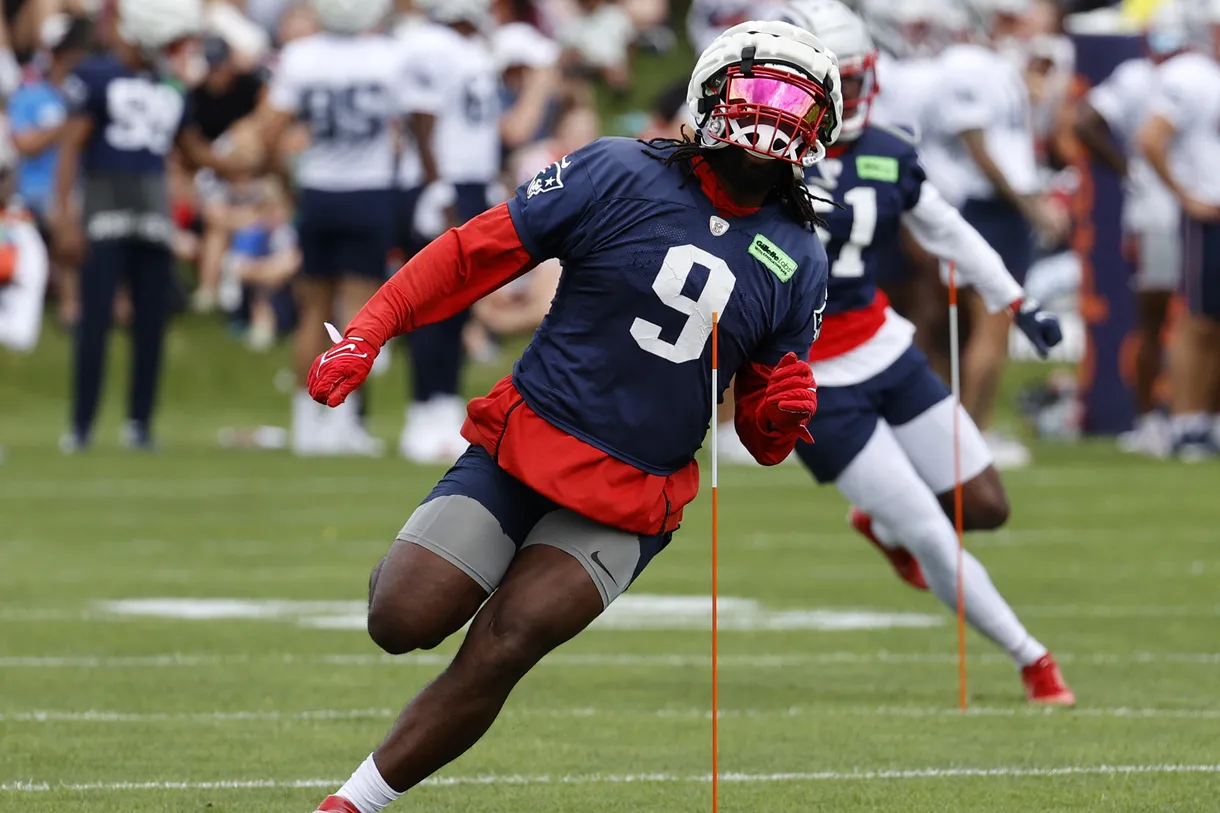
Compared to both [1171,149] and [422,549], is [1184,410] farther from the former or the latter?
[422,549]

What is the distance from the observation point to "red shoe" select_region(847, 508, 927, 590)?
9.41m

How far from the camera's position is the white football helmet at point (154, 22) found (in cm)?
1744

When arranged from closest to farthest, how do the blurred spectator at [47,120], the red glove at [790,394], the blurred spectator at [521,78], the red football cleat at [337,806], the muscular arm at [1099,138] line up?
1. the red football cleat at [337,806]
2. the red glove at [790,394]
3. the blurred spectator at [47,120]
4. the muscular arm at [1099,138]
5. the blurred spectator at [521,78]

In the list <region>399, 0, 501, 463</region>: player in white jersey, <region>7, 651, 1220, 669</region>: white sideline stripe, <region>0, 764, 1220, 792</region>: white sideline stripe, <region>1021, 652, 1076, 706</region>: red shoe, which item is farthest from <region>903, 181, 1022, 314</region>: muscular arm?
<region>399, 0, 501, 463</region>: player in white jersey

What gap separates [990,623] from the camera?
865cm

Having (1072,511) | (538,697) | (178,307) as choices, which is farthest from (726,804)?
(178,307)

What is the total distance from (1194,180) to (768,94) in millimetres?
11897

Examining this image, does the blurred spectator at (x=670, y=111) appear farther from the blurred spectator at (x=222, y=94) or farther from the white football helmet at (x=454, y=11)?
the blurred spectator at (x=222, y=94)

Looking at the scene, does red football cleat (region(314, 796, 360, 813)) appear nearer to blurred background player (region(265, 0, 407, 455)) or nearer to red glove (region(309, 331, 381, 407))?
red glove (region(309, 331, 381, 407))

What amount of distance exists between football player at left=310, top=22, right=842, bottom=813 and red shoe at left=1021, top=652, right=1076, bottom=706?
8.23ft

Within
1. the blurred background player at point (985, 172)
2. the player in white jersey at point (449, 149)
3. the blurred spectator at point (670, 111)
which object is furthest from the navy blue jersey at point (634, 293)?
the blurred spectator at point (670, 111)

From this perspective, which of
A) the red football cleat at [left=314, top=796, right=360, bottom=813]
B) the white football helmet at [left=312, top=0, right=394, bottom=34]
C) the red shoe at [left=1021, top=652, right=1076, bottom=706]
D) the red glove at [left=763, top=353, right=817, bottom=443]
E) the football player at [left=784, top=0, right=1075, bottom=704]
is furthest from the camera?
the white football helmet at [left=312, top=0, right=394, bottom=34]

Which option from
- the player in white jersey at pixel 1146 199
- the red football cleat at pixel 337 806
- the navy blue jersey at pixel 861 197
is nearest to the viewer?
the red football cleat at pixel 337 806

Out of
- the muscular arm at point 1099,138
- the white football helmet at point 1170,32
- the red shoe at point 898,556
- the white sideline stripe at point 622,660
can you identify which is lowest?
the muscular arm at point 1099,138
